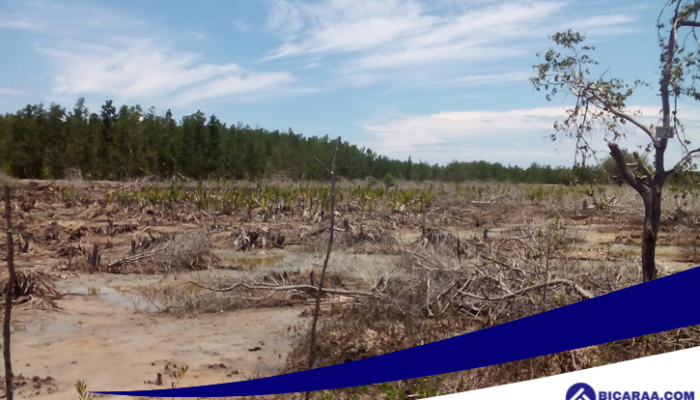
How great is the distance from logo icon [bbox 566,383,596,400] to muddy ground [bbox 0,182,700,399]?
254 centimetres

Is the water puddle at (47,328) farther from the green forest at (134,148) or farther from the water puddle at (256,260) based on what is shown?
the green forest at (134,148)

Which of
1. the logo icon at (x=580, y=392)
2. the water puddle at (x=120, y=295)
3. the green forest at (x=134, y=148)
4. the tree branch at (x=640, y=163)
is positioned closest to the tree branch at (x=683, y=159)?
the tree branch at (x=640, y=163)

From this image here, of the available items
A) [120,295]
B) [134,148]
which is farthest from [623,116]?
[134,148]

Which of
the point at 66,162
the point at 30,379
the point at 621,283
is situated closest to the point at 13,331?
the point at 30,379

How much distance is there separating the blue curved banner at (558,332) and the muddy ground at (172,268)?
5.19 feet

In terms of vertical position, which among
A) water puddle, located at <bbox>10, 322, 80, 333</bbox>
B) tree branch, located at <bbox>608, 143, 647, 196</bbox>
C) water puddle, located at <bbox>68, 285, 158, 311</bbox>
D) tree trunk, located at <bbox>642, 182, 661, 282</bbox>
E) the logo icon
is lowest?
water puddle, located at <bbox>10, 322, 80, 333</bbox>

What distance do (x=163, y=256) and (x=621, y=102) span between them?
7.14 meters

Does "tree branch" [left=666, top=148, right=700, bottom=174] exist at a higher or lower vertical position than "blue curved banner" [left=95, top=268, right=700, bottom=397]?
higher

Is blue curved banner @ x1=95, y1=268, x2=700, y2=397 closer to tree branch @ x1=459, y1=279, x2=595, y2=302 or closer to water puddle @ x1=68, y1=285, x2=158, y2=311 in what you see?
tree branch @ x1=459, y1=279, x2=595, y2=302

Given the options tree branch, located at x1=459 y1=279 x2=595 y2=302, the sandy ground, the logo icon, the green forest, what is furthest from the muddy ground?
the green forest

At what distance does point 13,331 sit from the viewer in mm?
5996

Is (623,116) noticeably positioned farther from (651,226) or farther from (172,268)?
(172,268)

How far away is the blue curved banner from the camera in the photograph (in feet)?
10.4

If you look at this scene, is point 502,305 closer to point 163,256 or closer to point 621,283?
point 621,283
